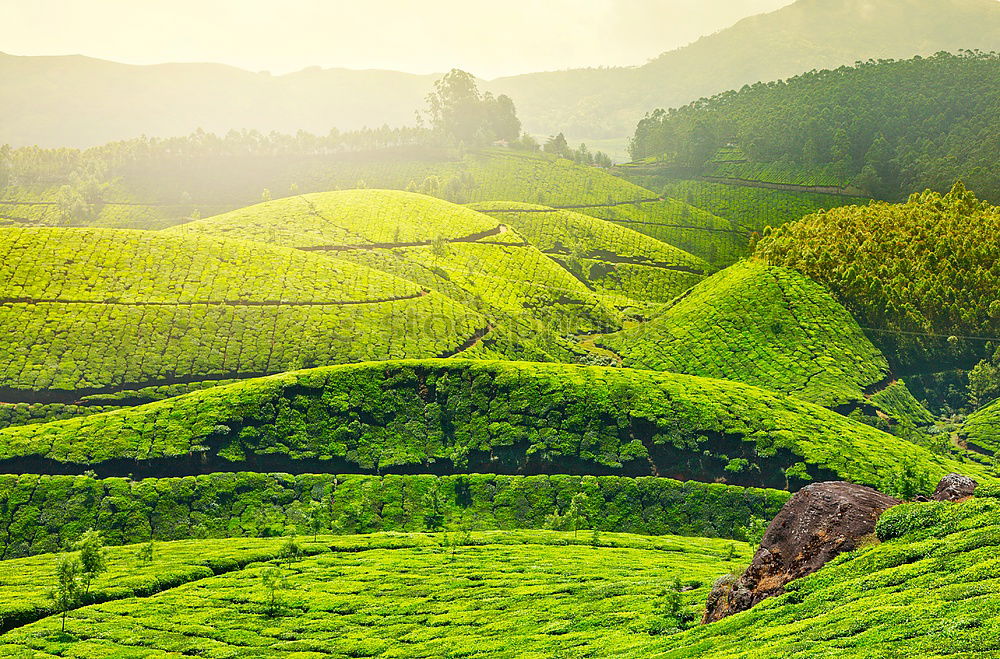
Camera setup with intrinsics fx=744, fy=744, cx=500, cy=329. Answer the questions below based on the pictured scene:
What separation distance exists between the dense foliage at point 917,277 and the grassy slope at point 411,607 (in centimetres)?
10895

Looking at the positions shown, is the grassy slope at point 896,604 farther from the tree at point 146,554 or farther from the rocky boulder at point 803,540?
the tree at point 146,554

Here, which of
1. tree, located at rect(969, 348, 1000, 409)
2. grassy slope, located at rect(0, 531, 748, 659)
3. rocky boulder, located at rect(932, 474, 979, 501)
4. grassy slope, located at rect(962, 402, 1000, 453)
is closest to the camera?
rocky boulder, located at rect(932, 474, 979, 501)

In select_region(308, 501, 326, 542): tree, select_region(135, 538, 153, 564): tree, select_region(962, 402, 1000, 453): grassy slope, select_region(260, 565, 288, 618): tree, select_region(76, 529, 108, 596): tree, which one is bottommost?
select_region(962, 402, 1000, 453): grassy slope

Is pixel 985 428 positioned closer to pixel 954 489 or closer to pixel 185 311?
Answer: pixel 954 489

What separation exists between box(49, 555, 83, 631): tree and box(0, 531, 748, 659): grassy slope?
1071 mm

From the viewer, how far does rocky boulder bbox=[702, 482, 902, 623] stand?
1591 inches

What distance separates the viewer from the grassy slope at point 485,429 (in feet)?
341

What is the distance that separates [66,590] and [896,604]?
59686 millimetres

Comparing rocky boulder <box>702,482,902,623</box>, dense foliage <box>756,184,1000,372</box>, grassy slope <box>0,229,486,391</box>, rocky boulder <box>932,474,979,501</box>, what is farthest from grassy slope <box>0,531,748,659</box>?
dense foliage <box>756,184,1000,372</box>

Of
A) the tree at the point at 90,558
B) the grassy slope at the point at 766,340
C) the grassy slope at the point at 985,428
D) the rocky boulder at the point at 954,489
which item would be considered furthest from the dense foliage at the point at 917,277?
the tree at the point at 90,558

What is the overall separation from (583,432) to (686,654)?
7559 centimetres

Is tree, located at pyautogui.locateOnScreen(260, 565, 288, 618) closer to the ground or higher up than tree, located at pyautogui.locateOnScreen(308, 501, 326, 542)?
higher up

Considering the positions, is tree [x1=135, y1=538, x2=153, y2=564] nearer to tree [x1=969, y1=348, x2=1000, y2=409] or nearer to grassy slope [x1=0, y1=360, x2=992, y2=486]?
grassy slope [x1=0, y1=360, x2=992, y2=486]

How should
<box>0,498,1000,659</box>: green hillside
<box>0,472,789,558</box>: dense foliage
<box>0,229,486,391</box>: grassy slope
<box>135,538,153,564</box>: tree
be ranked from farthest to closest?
<box>0,229,486,391</box>: grassy slope, <box>0,472,789,558</box>: dense foliage, <box>135,538,153,564</box>: tree, <box>0,498,1000,659</box>: green hillside
